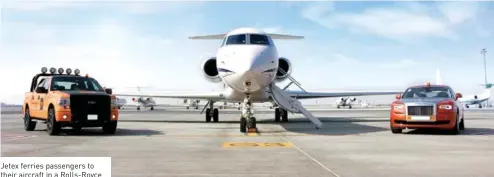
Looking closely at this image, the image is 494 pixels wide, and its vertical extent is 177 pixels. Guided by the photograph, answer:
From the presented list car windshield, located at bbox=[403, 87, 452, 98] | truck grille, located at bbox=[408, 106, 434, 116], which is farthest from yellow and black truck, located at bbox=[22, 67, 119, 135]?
car windshield, located at bbox=[403, 87, 452, 98]

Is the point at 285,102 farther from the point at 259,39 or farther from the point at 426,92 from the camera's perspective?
the point at 426,92

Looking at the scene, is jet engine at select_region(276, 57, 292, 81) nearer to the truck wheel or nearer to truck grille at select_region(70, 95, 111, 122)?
the truck wheel

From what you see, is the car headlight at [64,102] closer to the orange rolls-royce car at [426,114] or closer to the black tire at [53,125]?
the black tire at [53,125]

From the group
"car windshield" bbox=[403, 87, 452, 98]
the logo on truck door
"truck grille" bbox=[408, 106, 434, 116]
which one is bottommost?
"truck grille" bbox=[408, 106, 434, 116]

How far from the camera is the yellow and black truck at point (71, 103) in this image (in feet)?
41.6

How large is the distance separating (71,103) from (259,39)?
19.7 ft

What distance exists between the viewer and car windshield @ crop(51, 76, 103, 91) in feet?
45.5

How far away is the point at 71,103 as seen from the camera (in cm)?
1269

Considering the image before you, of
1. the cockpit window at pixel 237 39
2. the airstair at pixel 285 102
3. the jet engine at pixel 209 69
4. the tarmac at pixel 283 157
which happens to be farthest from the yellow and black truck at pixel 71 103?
the jet engine at pixel 209 69

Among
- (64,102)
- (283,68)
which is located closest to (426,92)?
(283,68)

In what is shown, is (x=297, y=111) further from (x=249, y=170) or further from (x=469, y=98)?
(x=469, y=98)

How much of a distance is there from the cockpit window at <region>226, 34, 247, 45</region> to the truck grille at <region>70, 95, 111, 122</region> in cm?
437

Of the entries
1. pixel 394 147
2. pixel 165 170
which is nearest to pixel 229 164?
pixel 165 170
